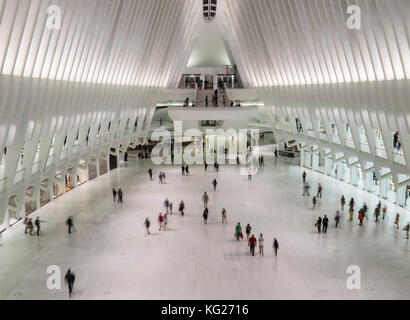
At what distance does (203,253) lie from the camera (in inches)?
619

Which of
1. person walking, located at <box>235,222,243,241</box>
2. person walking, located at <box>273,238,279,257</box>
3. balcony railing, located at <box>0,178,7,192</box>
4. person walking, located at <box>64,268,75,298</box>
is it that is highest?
balcony railing, located at <box>0,178,7,192</box>

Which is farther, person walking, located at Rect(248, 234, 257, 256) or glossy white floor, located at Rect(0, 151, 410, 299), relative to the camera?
A: person walking, located at Rect(248, 234, 257, 256)

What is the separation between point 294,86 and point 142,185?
12.4 metres

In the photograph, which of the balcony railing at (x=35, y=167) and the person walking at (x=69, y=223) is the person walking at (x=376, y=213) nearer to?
the person walking at (x=69, y=223)

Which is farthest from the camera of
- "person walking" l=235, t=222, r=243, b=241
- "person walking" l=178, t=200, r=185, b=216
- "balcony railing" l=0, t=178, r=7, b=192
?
"person walking" l=178, t=200, r=185, b=216

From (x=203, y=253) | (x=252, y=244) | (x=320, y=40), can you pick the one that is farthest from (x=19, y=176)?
(x=320, y=40)

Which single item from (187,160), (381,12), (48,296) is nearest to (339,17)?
(381,12)

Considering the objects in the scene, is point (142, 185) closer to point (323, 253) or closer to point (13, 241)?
point (13, 241)

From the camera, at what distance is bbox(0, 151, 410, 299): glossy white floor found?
12.7 metres

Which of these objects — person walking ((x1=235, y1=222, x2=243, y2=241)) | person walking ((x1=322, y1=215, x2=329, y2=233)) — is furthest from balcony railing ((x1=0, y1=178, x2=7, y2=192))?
person walking ((x1=322, y1=215, x2=329, y2=233))

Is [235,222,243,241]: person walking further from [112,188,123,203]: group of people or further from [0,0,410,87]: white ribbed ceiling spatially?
[112,188,123,203]: group of people

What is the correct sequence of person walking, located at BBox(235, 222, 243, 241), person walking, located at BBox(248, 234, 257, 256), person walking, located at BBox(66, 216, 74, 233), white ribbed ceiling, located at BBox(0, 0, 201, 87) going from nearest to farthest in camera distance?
white ribbed ceiling, located at BBox(0, 0, 201, 87)
person walking, located at BBox(248, 234, 257, 256)
person walking, located at BBox(235, 222, 243, 241)
person walking, located at BBox(66, 216, 74, 233)

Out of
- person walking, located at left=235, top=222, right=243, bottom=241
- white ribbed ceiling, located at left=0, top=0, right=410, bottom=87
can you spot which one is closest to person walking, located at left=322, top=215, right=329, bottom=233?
person walking, located at left=235, top=222, right=243, bottom=241

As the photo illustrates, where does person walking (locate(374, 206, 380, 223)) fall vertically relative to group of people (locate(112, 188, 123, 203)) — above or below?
below
